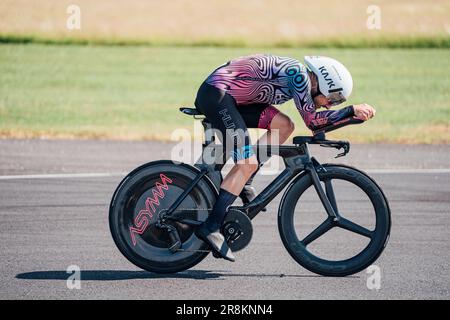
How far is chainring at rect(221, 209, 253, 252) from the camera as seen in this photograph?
24.8ft

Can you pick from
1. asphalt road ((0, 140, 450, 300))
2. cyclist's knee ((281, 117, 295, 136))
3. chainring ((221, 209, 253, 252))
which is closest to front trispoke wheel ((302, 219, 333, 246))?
asphalt road ((0, 140, 450, 300))

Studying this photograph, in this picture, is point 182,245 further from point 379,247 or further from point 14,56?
point 14,56

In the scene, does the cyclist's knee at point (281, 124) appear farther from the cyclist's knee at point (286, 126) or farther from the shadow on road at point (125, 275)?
the shadow on road at point (125, 275)

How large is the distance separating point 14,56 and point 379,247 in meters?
22.1

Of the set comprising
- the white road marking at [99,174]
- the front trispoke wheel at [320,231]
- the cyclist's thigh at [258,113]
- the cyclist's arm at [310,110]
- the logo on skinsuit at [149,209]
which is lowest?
the white road marking at [99,174]

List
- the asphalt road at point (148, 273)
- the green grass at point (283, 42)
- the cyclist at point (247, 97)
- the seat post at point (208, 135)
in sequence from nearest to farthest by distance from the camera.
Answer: the asphalt road at point (148, 273)
the cyclist at point (247, 97)
the seat post at point (208, 135)
the green grass at point (283, 42)

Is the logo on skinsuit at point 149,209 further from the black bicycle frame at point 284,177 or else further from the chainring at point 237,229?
the chainring at point 237,229

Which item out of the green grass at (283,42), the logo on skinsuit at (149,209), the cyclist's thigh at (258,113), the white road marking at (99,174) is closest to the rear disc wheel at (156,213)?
the logo on skinsuit at (149,209)

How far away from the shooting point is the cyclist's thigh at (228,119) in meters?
7.54

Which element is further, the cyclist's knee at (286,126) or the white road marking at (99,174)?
the white road marking at (99,174)

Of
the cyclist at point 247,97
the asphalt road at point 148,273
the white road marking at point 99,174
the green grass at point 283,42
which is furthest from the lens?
the green grass at point 283,42

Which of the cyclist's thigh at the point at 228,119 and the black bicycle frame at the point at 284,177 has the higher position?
the cyclist's thigh at the point at 228,119

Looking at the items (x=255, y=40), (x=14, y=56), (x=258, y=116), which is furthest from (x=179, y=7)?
(x=258, y=116)

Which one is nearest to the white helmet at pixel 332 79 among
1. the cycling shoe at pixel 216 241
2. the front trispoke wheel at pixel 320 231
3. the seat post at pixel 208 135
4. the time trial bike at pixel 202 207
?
the time trial bike at pixel 202 207
